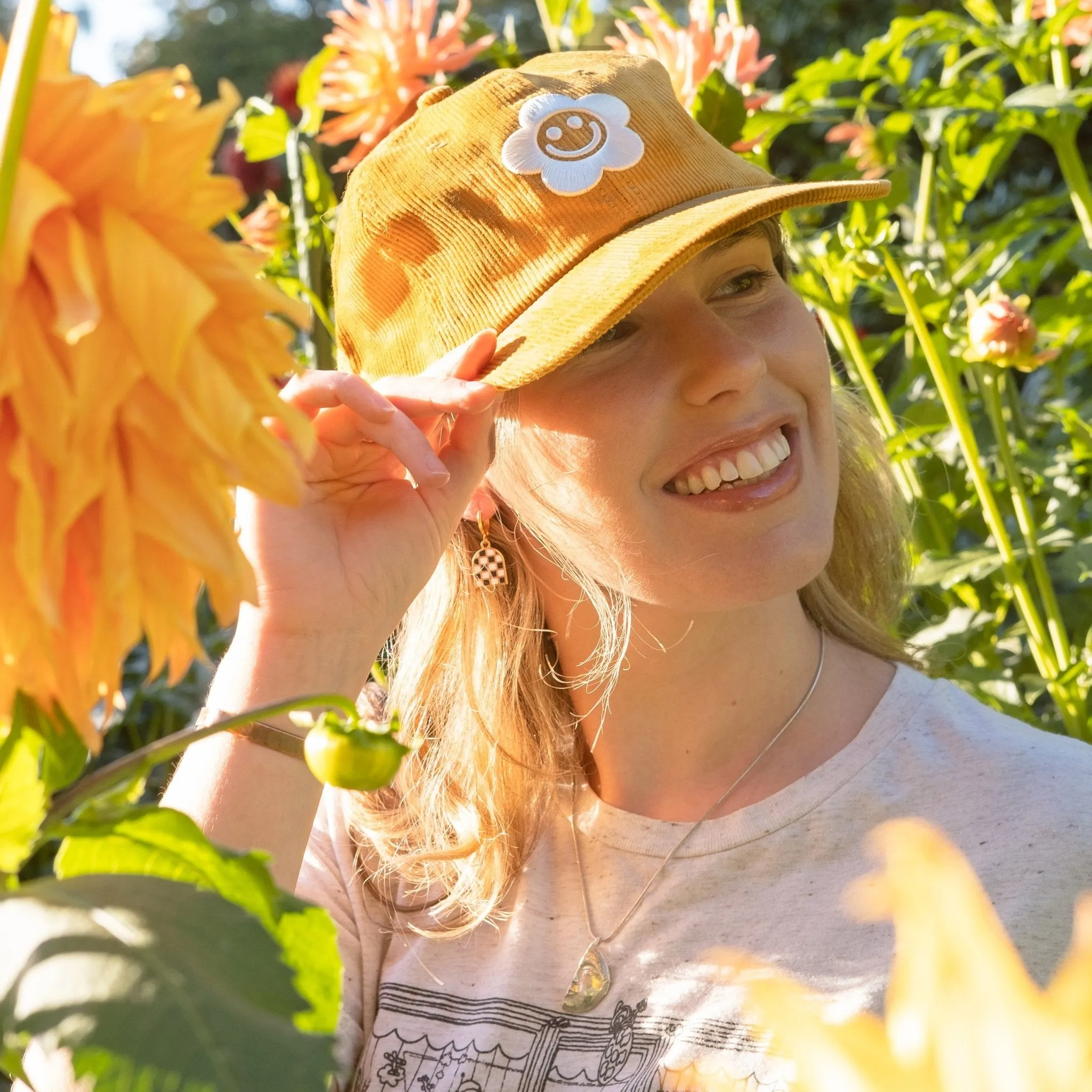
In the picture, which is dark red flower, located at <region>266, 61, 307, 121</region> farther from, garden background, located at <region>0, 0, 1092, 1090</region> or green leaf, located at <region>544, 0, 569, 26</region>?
green leaf, located at <region>544, 0, 569, 26</region>

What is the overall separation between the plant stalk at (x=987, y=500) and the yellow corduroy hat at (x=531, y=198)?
232 mm

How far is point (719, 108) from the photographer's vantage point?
5.08 feet

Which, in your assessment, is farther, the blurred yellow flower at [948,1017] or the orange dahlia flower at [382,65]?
the orange dahlia flower at [382,65]

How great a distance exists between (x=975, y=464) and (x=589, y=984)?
70cm

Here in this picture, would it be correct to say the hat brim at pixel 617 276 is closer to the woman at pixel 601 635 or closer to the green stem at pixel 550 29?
the woman at pixel 601 635

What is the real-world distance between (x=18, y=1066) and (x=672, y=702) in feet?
3.97

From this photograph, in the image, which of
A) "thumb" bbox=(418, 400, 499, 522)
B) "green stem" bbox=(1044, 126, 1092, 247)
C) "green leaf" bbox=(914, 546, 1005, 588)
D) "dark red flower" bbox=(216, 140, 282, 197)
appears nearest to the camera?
"thumb" bbox=(418, 400, 499, 522)

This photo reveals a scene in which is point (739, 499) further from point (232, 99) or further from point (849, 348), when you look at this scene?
point (232, 99)

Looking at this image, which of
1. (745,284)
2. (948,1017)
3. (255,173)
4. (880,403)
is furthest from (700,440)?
(255,173)

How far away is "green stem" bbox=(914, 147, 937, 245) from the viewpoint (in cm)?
184

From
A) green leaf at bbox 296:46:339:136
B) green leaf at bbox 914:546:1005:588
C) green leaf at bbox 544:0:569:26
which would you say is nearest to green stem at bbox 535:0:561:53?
green leaf at bbox 544:0:569:26

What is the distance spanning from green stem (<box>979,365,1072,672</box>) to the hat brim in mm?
474

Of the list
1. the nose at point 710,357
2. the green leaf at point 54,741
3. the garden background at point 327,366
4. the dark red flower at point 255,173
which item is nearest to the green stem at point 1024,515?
the garden background at point 327,366

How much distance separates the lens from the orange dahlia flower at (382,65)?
5.27ft
